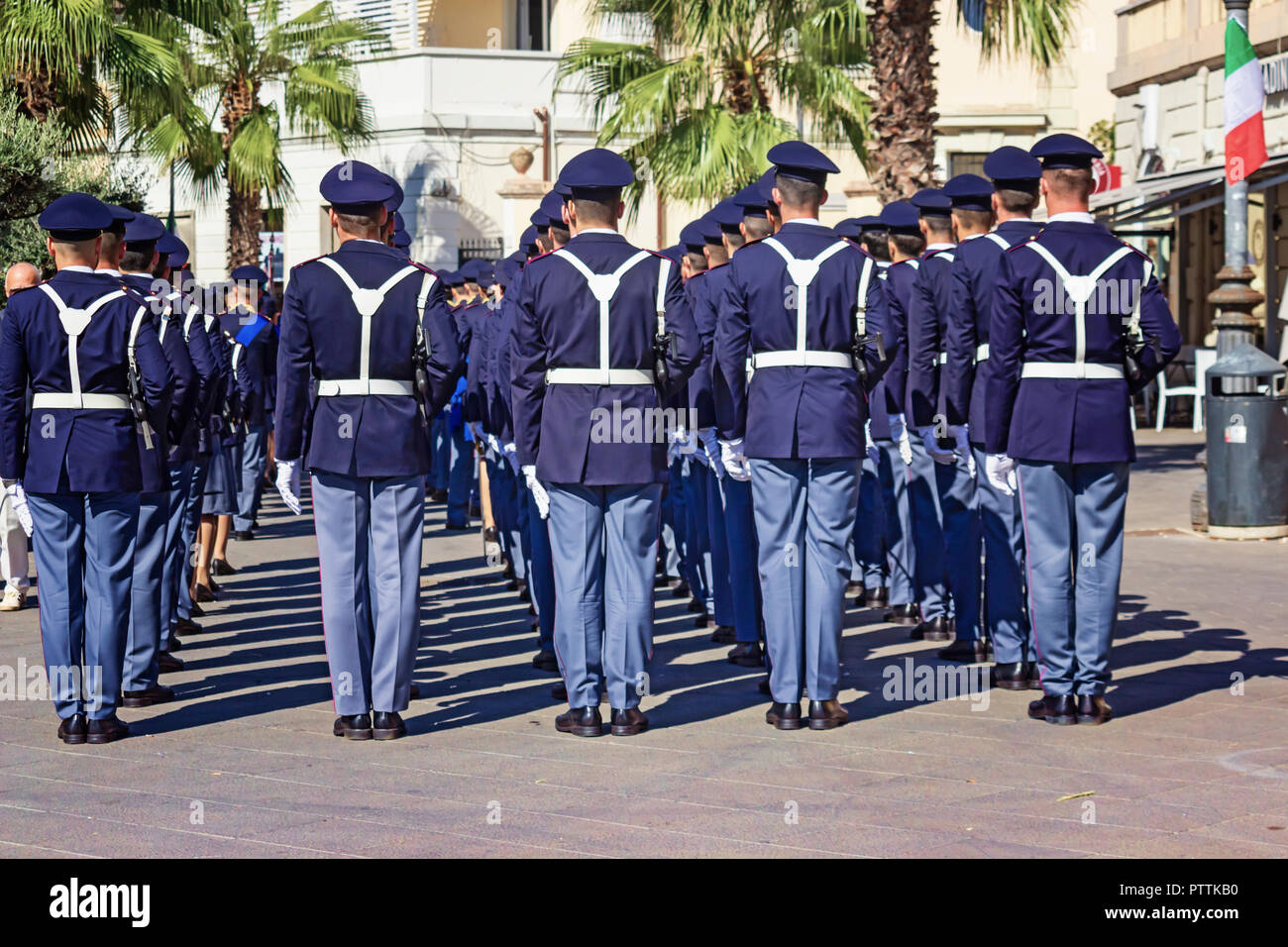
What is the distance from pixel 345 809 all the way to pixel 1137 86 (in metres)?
22.7

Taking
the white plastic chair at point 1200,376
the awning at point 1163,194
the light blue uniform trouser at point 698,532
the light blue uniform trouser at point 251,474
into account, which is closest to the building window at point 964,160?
the awning at point 1163,194

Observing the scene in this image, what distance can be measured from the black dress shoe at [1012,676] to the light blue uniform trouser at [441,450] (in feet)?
29.3

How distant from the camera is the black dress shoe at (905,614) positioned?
10453 mm

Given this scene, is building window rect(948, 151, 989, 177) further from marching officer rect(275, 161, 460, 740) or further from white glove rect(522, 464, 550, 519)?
marching officer rect(275, 161, 460, 740)

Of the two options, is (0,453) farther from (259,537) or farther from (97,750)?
(259,537)

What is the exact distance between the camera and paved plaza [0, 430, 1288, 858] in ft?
19.3

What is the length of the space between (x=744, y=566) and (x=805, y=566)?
1537 mm

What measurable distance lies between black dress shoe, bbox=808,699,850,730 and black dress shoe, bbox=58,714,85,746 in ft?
9.15

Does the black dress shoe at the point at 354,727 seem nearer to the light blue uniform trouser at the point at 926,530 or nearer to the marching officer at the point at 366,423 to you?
the marching officer at the point at 366,423

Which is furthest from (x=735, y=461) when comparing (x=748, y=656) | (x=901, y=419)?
(x=901, y=419)

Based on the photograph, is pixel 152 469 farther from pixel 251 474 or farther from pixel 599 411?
pixel 251 474

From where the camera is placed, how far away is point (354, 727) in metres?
7.51

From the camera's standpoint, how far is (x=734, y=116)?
68.2 feet
